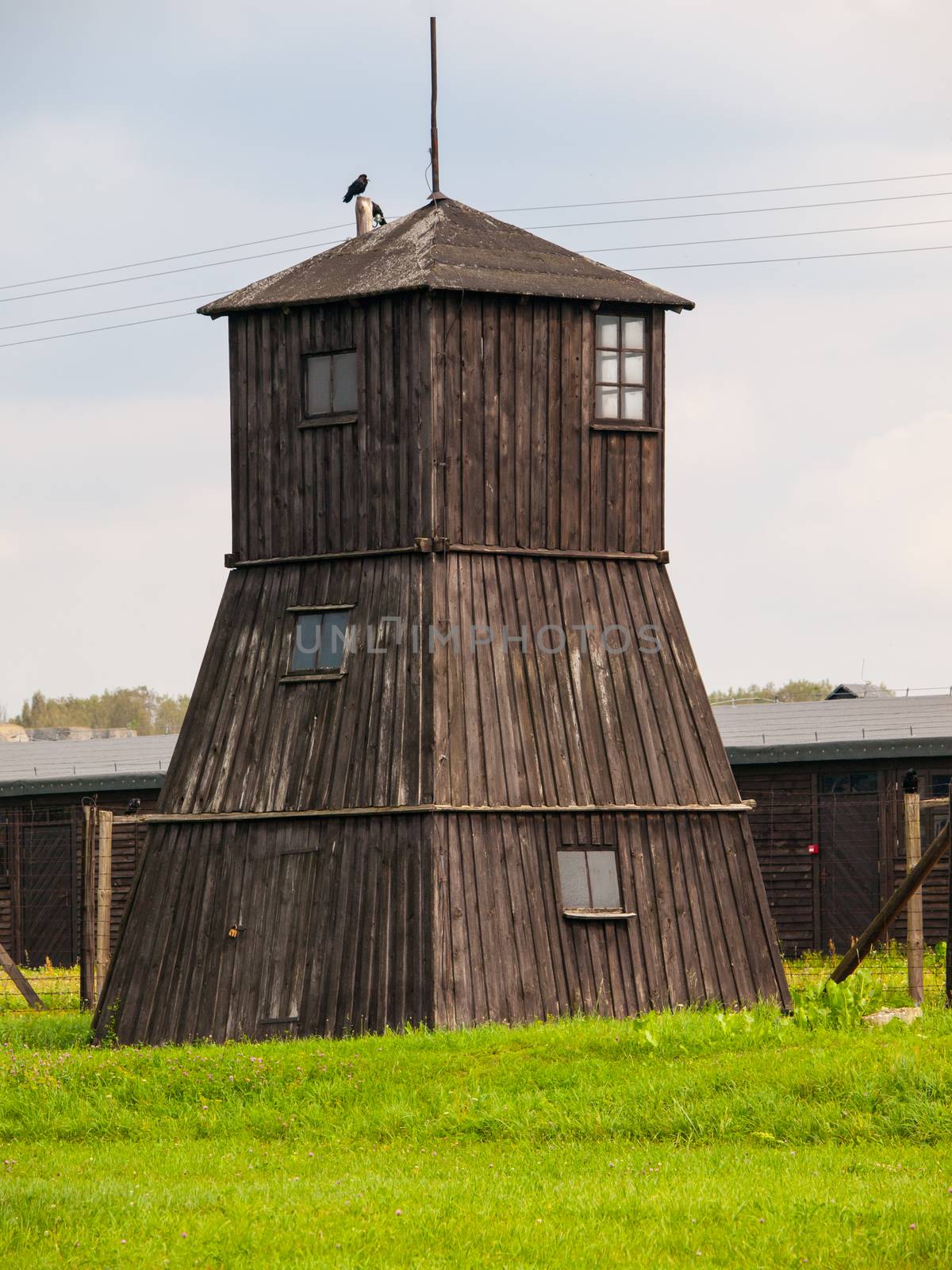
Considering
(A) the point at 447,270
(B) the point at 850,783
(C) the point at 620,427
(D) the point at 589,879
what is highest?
(A) the point at 447,270

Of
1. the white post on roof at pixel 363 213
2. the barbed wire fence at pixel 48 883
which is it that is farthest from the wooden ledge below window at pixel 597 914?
the barbed wire fence at pixel 48 883

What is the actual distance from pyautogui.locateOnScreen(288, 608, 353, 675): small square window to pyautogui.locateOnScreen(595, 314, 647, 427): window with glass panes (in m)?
3.91

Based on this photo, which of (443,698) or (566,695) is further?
(566,695)

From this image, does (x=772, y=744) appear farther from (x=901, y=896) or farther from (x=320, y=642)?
(x=901, y=896)

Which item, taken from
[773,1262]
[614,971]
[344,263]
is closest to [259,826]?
[614,971]

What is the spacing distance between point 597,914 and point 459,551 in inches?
170

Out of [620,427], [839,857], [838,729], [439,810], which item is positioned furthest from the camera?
[838,729]

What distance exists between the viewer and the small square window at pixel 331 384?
20.0m

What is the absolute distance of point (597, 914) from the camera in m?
18.4

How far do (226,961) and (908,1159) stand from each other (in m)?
9.06

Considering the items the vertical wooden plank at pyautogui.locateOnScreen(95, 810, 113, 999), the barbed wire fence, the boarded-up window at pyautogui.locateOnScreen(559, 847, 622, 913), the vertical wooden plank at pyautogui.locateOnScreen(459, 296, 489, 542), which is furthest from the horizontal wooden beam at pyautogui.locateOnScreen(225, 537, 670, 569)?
the barbed wire fence

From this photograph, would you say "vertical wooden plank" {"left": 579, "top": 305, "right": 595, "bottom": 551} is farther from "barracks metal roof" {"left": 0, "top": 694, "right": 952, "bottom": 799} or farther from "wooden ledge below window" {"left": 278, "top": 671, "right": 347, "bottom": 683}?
"barracks metal roof" {"left": 0, "top": 694, "right": 952, "bottom": 799}

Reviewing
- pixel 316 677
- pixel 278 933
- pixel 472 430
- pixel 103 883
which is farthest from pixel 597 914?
pixel 103 883

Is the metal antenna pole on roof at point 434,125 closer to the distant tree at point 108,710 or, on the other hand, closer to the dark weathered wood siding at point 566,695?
the dark weathered wood siding at point 566,695
